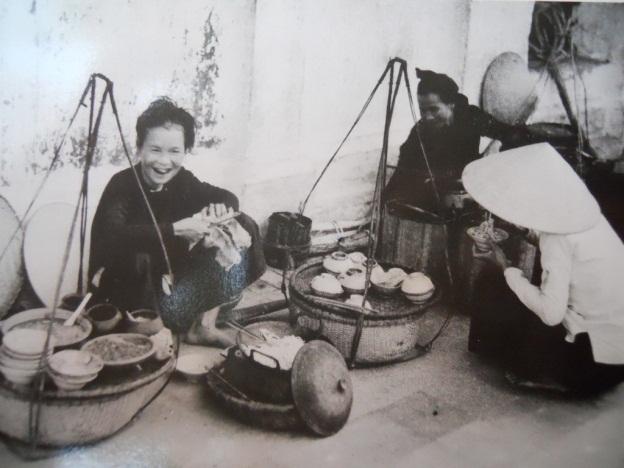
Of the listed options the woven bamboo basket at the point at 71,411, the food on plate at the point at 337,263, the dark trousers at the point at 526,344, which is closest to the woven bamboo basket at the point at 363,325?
the food on plate at the point at 337,263

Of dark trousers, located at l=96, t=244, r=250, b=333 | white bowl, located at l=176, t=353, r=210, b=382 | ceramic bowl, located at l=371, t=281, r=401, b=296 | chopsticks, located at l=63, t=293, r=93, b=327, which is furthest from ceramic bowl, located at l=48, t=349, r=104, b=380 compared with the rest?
ceramic bowl, located at l=371, t=281, r=401, b=296

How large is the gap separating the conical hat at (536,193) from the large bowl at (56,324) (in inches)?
84.8

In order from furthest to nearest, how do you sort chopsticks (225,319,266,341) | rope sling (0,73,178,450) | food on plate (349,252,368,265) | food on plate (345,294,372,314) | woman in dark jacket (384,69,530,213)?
woman in dark jacket (384,69,530,213) < food on plate (349,252,368,265) < food on plate (345,294,372,314) < chopsticks (225,319,266,341) < rope sling (0,73,178,450)

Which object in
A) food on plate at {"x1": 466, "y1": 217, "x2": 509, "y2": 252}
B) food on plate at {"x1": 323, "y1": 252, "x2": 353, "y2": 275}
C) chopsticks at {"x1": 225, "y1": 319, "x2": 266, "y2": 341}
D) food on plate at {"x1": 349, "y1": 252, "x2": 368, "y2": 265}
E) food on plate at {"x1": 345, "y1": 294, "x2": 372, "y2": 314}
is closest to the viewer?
chopsticks at {"x1": 225, "y1": 319, "x2": 266, "y2": 341}

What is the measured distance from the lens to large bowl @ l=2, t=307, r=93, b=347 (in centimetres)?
268

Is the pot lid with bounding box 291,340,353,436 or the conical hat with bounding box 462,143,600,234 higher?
the conical hat with bounding box 462,143,600,234

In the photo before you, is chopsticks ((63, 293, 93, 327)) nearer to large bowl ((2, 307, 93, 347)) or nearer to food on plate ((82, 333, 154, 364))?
large bowl ((2, 307, 93, 347))

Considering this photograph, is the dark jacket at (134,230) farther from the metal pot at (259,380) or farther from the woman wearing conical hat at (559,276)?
the woman wearing conical hat at (559,276)

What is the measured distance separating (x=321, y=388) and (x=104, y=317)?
1171 mm

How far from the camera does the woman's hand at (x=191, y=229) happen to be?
316 centimetres

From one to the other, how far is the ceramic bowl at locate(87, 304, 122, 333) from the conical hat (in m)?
2.02

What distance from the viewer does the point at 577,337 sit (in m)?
3.26

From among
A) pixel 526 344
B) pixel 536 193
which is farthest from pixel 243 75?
pixel 526 344

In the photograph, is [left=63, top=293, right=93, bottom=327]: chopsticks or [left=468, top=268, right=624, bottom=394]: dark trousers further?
[left=468, top=268, right=624, bottom=394]: dark trousers
